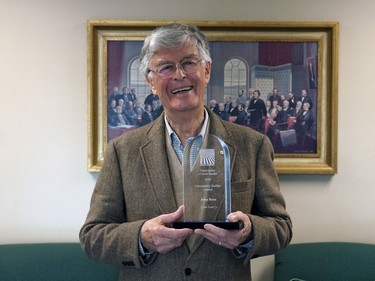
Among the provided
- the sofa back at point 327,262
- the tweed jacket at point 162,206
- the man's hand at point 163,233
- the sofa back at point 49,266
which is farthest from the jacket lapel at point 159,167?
the sofa back at point 327,262

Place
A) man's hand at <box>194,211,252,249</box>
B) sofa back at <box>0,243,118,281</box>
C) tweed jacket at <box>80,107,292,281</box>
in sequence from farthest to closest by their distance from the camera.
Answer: sofa back at <box>0,243,118,281</box>, tweed jacket at <box>80,107,292,281</box>, man's hand at <box>194,211,252,249</box>

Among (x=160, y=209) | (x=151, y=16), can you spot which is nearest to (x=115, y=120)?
(x=151, y=16)

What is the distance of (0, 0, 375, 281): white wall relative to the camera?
2.07 meters

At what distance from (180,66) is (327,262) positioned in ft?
3.82

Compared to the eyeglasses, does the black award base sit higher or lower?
lower

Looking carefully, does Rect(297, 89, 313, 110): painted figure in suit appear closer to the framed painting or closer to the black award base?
the framed painting

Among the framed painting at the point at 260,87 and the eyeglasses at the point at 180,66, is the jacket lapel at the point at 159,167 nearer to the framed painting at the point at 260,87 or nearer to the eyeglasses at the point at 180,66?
the eyeglasses at the point at 180,66

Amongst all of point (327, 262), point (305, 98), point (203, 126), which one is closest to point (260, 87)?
point (305, 98)

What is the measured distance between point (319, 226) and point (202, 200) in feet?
3.55

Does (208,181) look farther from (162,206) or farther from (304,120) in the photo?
(304,120)

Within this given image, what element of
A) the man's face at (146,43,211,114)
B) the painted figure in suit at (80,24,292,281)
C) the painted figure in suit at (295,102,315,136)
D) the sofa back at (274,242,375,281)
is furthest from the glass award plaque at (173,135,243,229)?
the painted figure in suit at (295,102,315,136)

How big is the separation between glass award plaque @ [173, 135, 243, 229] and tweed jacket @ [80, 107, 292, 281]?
0.12m

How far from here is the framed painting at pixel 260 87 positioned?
6.78ft

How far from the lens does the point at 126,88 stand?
2084mm
